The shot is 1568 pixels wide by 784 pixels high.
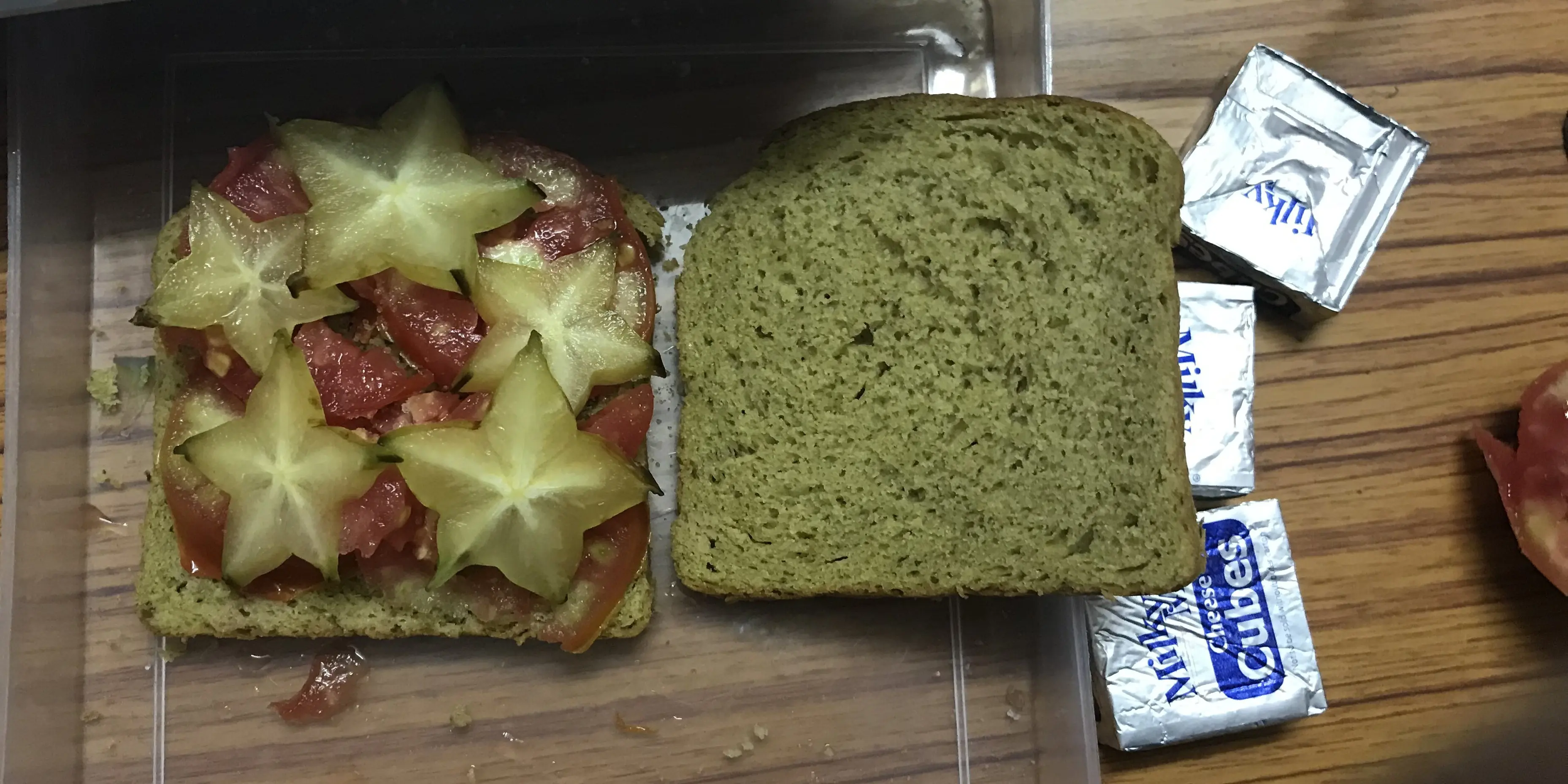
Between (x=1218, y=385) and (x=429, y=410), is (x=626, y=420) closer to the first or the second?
(x=429, y=410)

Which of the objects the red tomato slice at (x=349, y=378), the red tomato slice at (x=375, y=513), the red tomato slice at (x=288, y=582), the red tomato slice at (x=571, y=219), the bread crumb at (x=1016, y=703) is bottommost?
the bread crumb at (x=1016, y=703)

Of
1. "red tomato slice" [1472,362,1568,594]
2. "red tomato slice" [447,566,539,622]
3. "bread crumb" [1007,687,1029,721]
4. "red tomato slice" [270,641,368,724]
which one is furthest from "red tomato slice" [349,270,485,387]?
"red tomato slice" [1472,362,1568,594]

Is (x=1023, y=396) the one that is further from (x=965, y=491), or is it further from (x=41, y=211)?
(x=41, y=211)

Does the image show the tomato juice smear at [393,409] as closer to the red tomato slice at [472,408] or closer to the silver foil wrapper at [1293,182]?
the red tomato slice at [472,408]

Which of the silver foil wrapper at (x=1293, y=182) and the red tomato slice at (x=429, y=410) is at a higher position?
the silver foil wrapper at (x=1293, y=182)

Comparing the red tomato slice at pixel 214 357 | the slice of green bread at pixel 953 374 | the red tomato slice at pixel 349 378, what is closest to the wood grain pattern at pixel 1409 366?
the slice of green bread at pixel 953 374

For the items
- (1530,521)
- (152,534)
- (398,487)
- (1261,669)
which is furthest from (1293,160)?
(152,534)

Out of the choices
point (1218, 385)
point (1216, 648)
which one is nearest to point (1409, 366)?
point (1218, 385)
